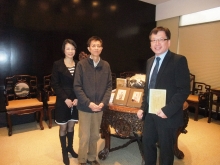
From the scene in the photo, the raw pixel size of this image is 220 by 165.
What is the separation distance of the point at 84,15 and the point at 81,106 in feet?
8.87

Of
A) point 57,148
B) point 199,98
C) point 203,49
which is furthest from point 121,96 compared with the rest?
point 203,49

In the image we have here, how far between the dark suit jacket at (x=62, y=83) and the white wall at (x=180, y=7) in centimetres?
353

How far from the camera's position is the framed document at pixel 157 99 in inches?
54.2

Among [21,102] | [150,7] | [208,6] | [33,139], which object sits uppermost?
[150,7]

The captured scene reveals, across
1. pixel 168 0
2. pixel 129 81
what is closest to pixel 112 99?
pixel 129 81

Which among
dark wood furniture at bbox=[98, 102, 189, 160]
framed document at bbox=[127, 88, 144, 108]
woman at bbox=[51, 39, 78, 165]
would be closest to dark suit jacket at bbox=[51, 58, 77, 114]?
woman at bbox=[51, 39, 78, 165]

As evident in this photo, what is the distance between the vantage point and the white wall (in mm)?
3773

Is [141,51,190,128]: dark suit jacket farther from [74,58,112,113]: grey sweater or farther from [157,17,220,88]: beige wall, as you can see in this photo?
[157,17,220,88]: beige wall

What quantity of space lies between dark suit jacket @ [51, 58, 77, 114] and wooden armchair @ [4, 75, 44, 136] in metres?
1.30

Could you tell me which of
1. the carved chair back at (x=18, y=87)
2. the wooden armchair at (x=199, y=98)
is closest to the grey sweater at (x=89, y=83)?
the carved chair back at (x=18, y=87)

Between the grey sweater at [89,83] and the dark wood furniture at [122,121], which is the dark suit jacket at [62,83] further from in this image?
the dark wood furniture at [122,121]

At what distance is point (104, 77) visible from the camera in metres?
1.84

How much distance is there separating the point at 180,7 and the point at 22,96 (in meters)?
4.13

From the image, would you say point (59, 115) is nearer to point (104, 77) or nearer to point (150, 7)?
point (104, 77)
